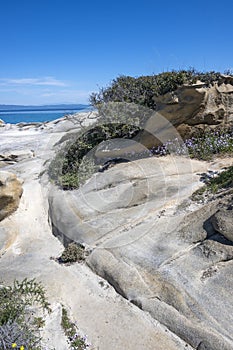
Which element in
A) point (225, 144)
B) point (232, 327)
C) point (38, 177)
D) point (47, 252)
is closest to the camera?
point (232, 327)

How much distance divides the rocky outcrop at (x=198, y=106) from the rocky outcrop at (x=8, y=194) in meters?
5.03

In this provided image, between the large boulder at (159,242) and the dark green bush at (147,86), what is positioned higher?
the dark green bush at (147,86)

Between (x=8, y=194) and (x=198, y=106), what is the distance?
6328 mm

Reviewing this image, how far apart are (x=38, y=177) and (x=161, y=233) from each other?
6687mm

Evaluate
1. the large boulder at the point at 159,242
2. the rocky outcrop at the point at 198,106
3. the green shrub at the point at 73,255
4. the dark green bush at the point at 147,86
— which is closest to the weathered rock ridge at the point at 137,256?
the large boulder at the point at 159,242

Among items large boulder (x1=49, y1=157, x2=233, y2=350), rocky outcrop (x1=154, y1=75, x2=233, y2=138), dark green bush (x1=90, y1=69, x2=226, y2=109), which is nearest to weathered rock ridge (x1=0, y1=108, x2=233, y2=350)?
large boulder (x1=49, y1=157, x2=233, y2=350)

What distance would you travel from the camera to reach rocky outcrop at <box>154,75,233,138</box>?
9.82 metres

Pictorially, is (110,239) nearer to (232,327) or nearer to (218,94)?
(232,327)

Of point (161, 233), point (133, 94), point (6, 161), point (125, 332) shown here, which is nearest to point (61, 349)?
point (125, 332)

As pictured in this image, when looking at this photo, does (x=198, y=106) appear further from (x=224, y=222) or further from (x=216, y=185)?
(x=224, y=222)

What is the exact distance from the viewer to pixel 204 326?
4254 mm

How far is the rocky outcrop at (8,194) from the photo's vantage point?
8914 mm

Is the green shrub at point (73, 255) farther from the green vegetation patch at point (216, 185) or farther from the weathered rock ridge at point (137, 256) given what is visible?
the green vegetation patch at point (216, 185)

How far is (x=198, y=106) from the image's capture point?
996 centimetres
